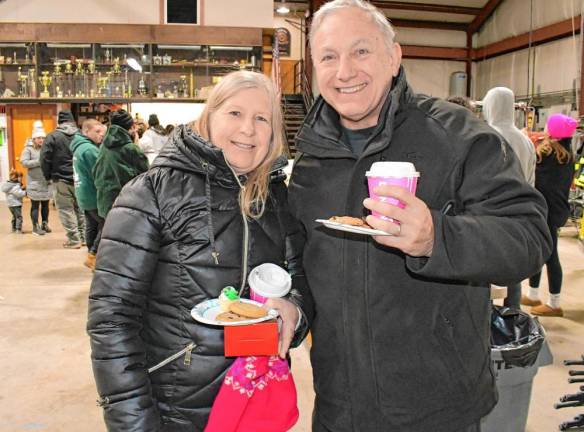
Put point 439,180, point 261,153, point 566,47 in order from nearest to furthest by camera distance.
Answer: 1. point 439,180
2. point 261,153
3. point 566,47

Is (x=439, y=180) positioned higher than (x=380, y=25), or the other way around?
(x=380, y=25)

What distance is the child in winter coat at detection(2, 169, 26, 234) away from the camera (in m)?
8.61

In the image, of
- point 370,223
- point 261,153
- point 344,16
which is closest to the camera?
point 370,223

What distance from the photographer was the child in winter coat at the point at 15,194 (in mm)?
8609

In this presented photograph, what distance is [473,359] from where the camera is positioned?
1404 millimetres

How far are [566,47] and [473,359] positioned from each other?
1464cm

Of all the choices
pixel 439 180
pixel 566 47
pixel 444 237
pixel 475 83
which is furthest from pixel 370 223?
pixel 475 83

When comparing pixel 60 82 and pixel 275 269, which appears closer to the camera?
pixel 275 269

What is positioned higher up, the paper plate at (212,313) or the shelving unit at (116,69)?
the shelving unit at (116,69)

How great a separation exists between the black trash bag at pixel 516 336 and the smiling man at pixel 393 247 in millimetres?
1023

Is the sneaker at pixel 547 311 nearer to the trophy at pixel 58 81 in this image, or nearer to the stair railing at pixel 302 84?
the stair railing at pixel 302 84

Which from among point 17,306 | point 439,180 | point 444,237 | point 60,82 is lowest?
point 17,306

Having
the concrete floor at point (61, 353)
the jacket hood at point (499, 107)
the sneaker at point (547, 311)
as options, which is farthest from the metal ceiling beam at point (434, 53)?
the jacket hood at point (499, 107)

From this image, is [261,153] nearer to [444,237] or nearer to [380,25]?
[380,25]
